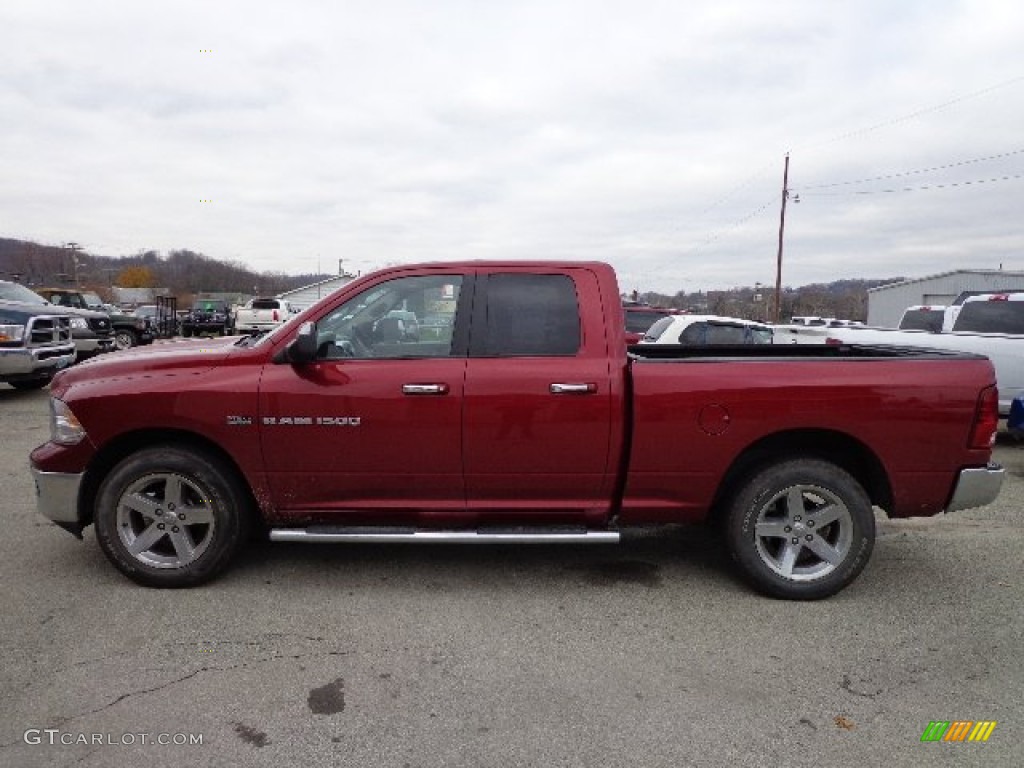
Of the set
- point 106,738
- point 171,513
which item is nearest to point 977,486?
point 106,738

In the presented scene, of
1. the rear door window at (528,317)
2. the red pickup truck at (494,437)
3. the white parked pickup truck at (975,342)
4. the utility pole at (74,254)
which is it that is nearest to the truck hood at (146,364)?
the red pickup truck at (494,437)

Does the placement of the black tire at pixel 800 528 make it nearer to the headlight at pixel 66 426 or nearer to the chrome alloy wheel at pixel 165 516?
the chrome alloy wheel at pixel 165 516

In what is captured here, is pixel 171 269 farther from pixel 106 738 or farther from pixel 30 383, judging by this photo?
pixel 106 738

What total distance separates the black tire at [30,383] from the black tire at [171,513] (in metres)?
8.70

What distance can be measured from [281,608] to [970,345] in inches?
339

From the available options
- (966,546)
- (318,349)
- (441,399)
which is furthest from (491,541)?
(966,546)

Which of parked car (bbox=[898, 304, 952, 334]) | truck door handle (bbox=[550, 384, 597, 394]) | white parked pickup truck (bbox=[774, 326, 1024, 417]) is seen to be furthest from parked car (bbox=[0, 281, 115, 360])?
parked car (bbox=[898, 304, 952, 334])

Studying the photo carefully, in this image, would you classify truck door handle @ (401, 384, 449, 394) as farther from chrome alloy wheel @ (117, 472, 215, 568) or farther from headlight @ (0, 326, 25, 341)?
headlight @ (0, 326, 25, 341)

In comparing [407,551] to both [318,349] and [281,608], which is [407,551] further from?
[318,349]

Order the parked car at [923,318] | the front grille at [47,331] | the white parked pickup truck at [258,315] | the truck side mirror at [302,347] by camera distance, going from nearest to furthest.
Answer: the truck side mirror at [302,347] < the front grille at [47,331] < the parked car at [923,318] < the white parked pickup truck at [258,315]

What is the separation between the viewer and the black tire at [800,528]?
385 cm

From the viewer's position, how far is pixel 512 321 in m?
3.96

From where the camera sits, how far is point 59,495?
3.89 meters

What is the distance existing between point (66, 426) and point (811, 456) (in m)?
4.22
